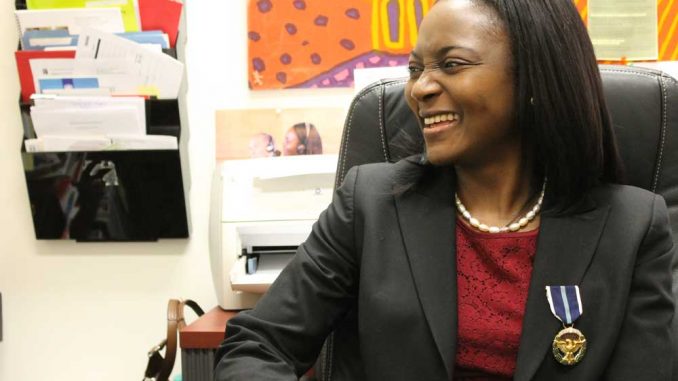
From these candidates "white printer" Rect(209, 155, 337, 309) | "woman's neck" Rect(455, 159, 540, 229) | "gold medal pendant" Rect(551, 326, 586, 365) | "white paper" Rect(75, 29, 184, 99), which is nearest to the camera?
"gold medal pendant" Rect(551, 326, 586, 365)

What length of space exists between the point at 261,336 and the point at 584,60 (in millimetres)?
625

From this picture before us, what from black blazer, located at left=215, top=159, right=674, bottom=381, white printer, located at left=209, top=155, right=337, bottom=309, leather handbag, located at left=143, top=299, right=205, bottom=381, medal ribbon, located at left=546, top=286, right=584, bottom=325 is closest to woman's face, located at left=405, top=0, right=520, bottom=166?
black blazer, located at left=215, top=159, right=674, bottom=381

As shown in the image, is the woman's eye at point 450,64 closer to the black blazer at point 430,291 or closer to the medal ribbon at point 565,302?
the black blazer at point 430,291

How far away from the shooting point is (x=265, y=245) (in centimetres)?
167

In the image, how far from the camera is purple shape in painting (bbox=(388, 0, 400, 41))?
6.36ft

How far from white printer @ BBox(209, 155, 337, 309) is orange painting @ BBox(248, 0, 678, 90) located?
0.37m

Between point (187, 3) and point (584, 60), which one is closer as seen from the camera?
point (584, 60)

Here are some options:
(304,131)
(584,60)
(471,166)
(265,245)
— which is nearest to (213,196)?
(265,245)

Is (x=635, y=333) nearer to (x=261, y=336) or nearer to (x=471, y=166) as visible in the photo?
(x=471, y=166)

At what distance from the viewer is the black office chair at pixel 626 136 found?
118 centimetres

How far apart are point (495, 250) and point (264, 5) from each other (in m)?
1.18

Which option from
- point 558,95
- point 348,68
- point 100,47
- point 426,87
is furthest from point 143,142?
point 558,95

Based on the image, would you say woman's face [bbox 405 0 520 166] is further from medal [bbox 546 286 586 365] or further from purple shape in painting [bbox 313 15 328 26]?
purple shape in painting [bbox 313 15 328 26]

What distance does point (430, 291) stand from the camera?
1023mm
